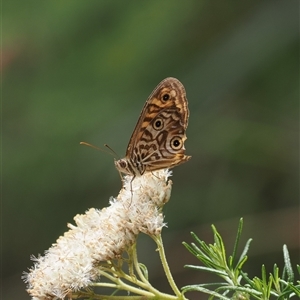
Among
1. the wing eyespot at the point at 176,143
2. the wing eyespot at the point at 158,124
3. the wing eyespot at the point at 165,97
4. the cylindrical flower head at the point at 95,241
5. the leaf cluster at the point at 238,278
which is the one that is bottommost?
the leaf cluster at the point at 238,278

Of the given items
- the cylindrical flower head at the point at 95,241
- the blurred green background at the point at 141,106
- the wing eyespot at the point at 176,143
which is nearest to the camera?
the cylindrical flower head at the point at 95,241

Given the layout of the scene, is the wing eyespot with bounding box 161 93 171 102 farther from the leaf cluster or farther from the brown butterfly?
the leaf cluster

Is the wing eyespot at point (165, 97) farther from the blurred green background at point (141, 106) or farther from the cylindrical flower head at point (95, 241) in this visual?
the blurred green background at point (141, 106)

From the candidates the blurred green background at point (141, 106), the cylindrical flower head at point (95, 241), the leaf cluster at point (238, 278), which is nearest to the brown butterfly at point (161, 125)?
the cylindrical flower head at point (95, 241)

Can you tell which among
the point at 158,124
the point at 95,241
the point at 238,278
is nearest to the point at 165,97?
the point at 158,124

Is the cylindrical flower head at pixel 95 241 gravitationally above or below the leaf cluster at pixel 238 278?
above

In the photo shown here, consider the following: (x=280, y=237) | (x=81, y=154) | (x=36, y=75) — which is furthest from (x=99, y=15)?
(x=280, y=237)

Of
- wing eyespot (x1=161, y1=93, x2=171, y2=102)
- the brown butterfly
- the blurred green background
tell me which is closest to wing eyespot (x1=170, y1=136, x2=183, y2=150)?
the brown butterfly
